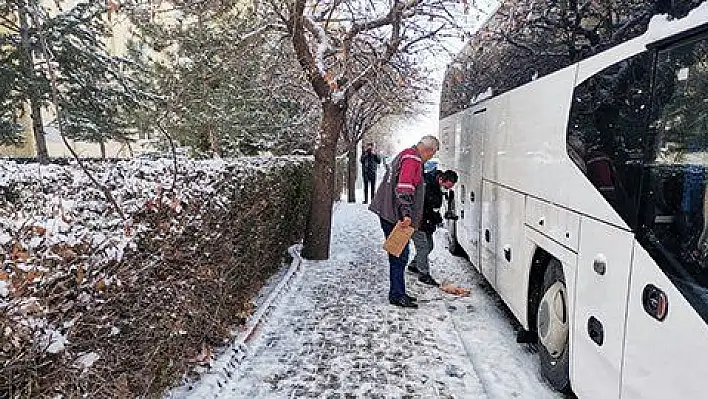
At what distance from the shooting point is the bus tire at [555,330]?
14.3 ft

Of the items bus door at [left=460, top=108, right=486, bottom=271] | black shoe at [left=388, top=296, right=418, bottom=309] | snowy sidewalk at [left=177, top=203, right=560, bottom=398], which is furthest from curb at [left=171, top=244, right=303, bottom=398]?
bus door at [left=460, top=108, right=486, bottom=271]

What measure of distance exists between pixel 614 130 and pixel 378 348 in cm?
305

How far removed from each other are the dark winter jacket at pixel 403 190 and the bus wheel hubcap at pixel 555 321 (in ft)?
7.21

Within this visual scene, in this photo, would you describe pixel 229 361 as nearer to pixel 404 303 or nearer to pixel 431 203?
pixel 404 303

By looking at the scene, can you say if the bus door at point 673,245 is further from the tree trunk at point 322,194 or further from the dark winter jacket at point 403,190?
the tree trunk at point 322,194

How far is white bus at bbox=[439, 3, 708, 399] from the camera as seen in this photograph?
262 cm

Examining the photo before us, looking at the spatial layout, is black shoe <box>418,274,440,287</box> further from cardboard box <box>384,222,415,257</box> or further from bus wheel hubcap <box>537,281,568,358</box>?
bus wheel hubcap <box>537,281,568,358</box>

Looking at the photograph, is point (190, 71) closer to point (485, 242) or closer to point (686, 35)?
point (485, 242)

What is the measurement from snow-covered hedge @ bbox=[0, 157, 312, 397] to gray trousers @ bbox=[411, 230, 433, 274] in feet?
8.46

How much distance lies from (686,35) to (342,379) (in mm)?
3505

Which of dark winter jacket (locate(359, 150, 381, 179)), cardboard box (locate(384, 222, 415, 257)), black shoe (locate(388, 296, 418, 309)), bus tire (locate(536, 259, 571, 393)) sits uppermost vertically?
dark winter jacket (locate(359, 150, 381, 179))

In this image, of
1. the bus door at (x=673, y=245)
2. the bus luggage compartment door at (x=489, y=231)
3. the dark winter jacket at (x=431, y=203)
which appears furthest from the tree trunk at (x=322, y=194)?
the bus door at (x=673, y=245)

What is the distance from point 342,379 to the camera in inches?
182

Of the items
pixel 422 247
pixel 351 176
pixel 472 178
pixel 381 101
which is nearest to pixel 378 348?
pixel 422 247
